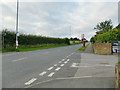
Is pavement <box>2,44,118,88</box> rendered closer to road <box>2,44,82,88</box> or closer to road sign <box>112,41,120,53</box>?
road <box>2,44,82,88</box>

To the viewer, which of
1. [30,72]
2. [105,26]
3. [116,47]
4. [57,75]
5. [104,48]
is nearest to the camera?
[57,75]

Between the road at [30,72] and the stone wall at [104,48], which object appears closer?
the road at [30,72]

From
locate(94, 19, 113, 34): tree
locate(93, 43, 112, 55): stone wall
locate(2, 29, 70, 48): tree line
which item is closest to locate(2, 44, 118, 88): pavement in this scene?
locate(93, 43, 112, 55): stone wall

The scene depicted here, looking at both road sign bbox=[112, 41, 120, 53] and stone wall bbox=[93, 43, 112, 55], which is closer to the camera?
road sign bbox=[112, 41, 120, 53]

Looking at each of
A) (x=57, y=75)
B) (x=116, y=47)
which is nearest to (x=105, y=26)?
(x=116, y=47)

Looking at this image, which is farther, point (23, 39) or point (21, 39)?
point (23, 39)

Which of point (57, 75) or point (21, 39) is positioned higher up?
point (21, 39)

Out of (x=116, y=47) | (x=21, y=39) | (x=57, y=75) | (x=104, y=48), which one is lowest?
(x=57, y=75)

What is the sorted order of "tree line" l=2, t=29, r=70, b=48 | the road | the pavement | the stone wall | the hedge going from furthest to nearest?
1. the hedge
2. "tree line" l=2, t=29, r=70, b=48
3. the stone wall
4. the road
5. the pavement

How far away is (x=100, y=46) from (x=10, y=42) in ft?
57.3

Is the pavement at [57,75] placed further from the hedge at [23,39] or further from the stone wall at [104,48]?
the hedge at [23,39]

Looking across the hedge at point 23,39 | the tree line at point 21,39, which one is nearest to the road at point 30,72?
the tree line at point 21,39

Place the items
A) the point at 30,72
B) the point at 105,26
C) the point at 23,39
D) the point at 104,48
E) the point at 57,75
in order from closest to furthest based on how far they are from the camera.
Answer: the point at 57,75, the point at 30,72, the point at 104,48, the point at 23,39, the point at 105,26

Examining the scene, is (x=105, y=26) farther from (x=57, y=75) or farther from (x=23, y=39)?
(x=57, y=75)
